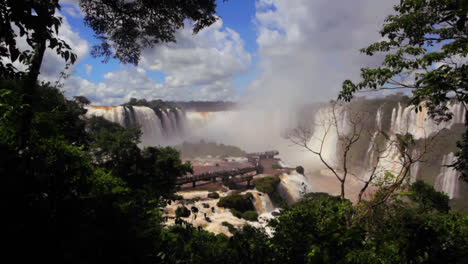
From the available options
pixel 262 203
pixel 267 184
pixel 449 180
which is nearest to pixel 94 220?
pixel 262 203

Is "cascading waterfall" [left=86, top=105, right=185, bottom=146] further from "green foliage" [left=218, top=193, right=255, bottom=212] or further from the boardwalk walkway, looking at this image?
"green foliage" [left=218, top=193, right=255, bottom=212]

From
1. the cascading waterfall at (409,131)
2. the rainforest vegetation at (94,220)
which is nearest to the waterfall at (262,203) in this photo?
the cascading waterfall at (409,131)

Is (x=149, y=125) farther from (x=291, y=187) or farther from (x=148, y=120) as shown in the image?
A: (x=291, y=187)

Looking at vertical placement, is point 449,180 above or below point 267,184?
above

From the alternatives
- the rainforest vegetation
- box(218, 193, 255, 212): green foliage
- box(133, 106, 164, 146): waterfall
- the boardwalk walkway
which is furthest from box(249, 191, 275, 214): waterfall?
box(133, 106, 164, 146): waterfall

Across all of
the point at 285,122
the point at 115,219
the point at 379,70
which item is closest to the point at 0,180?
the point at 115,219

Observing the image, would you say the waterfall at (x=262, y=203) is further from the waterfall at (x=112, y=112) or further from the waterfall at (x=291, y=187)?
the waterfall at (x=112, y=112)
